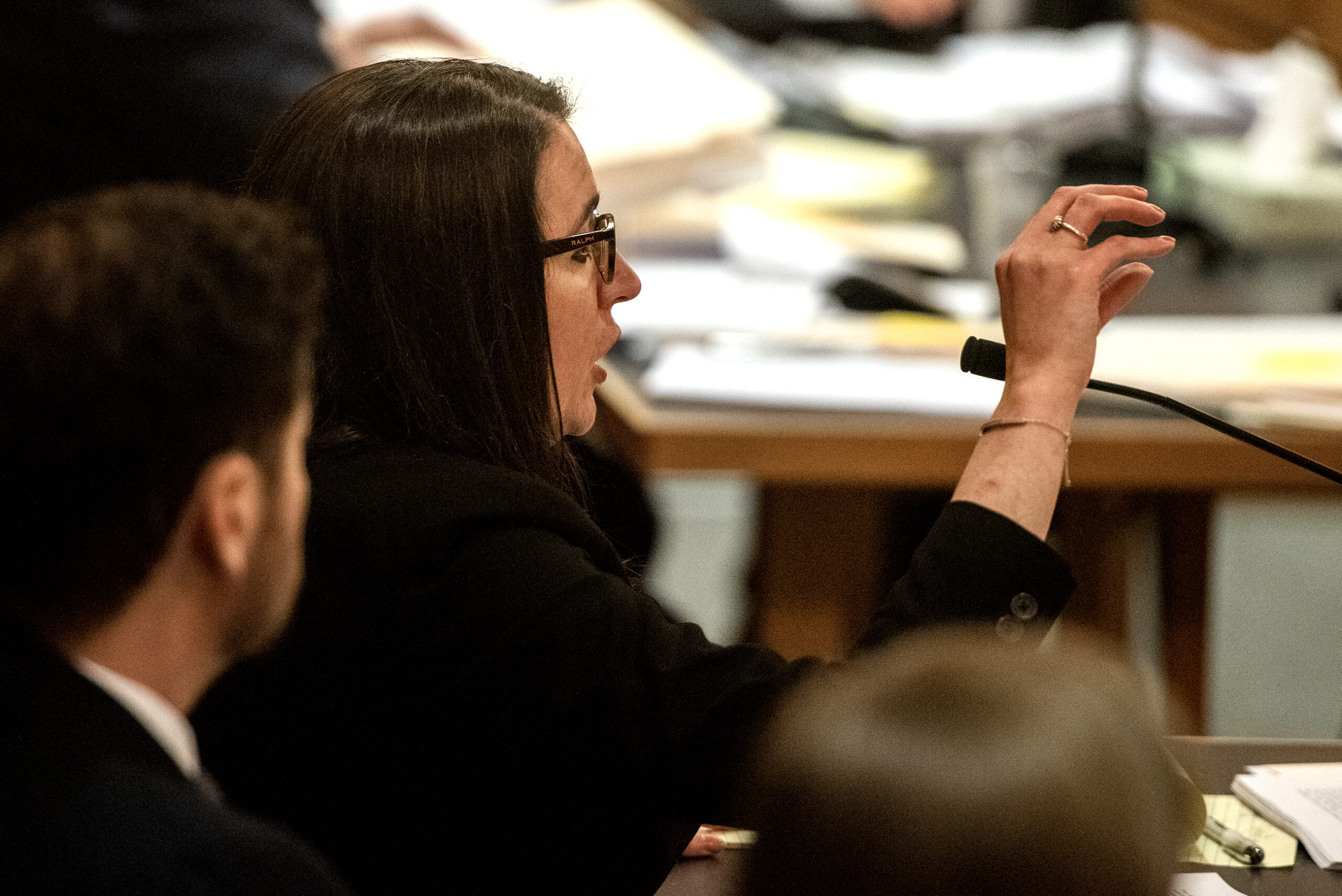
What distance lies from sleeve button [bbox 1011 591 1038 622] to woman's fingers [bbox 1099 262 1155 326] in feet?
0.74

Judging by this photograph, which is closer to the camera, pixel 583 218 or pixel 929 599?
pixel 929 599

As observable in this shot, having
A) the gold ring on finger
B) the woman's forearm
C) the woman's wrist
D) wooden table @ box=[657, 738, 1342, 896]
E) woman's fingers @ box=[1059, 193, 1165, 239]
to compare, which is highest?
woman's fingers @ box=[1059, 193, 1165, 239]

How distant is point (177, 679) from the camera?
66 centimetres

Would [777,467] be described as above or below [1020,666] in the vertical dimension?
below

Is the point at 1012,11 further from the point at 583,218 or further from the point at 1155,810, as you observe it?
the point at 1155,810

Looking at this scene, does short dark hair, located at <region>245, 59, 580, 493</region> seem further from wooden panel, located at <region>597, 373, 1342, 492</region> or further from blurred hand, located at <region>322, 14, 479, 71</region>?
blurred hand, located at <region>322, 14, 479, 71</region>

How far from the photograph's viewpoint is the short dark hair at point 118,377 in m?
0.60

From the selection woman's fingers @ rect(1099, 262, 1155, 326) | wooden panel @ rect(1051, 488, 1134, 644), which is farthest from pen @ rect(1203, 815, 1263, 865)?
wooden panel @ rect(1051, 488, 1134, 644)

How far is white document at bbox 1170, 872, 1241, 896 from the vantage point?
92 centimetres

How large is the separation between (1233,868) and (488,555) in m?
0.52

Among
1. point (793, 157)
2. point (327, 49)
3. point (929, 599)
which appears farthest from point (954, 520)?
point (793, 157)

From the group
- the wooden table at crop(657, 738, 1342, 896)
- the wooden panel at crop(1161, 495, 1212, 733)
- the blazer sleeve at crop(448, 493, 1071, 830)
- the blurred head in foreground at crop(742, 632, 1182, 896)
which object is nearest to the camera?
the blurred head in foreground at crop(742, 632, 1182, 896)

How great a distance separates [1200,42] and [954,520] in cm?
302

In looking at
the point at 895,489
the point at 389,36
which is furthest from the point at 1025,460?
the point at 389,36
